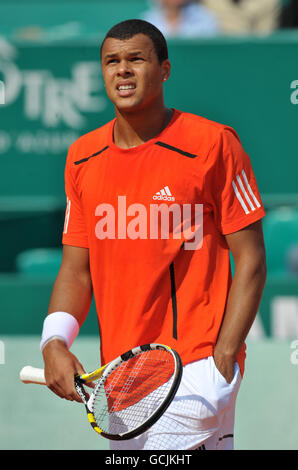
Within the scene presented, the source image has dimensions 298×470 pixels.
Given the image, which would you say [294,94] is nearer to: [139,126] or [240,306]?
[139,126]

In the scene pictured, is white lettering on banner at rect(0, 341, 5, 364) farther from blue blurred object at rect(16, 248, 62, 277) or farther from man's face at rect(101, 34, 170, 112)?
man's face at rect(101, 34, 170, 112)

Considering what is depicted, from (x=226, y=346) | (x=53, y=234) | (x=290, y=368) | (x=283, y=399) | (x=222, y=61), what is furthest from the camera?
(x=53, y=234)

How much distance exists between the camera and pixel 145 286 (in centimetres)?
253

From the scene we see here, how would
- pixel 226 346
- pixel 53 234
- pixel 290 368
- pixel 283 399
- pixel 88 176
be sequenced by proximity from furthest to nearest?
1. pixel 53 234
2. pixel 290 368
3. pixel 283 399
4. pixel 88 176
5. pixel 226 346

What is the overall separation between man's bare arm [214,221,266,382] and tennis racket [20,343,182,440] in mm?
168

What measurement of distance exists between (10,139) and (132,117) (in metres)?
3.55

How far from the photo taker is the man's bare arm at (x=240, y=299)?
247cm

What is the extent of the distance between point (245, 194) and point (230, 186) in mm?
68

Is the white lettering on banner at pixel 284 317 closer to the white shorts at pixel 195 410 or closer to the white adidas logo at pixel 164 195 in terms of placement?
the white shorts at pixel 195 410

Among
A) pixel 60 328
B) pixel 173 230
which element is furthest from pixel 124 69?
pixel 60 328

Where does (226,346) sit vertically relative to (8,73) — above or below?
below

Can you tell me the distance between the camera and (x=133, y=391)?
8.51 feet
